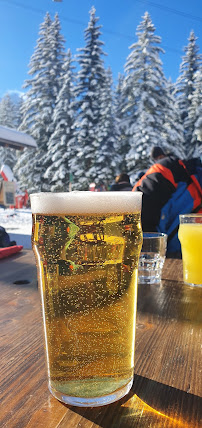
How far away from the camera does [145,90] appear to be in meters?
20.4

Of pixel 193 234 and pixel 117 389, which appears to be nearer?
pixel 117 389

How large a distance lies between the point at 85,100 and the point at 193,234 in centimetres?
2081

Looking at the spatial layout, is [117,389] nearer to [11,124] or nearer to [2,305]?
[2,305]

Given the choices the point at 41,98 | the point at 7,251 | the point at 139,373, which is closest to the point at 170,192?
the point at 7,251

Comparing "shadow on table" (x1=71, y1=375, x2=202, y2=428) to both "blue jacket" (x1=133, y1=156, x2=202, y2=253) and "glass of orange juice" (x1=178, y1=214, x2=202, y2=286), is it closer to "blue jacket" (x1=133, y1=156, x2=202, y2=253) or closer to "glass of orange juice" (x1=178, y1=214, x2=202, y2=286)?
"glass of orange juice" (x1=178, y1=214, x2=202, y2=286)

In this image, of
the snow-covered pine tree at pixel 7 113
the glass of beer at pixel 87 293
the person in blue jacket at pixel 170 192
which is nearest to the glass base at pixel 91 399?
the glass of beer at pixel 87 293

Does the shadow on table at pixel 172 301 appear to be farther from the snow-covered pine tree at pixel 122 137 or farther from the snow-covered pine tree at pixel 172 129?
the snow-covered pine tree at pixel 172 129

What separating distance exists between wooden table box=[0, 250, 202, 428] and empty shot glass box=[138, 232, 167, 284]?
17cm

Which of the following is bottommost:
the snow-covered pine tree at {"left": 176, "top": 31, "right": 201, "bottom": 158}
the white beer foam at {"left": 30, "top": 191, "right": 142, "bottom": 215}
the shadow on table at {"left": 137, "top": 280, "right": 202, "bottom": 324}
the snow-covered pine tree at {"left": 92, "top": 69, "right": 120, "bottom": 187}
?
the shadow on table at {"left": 137, "top": 280, "right": 202, "bottom": 324}

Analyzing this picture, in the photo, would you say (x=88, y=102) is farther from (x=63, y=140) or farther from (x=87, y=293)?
(x=87, y=293)

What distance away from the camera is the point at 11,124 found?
32.2 m

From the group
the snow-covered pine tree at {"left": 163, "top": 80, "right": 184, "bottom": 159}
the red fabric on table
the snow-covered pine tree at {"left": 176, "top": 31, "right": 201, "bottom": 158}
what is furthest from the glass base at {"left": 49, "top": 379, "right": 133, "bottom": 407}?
the snow-covered pine tree at {"left": 176, "top": 31, "right": 201, "bottom": 158}

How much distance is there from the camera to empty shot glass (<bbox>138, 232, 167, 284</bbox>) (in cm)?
115

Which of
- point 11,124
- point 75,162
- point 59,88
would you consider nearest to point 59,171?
point 75,162
